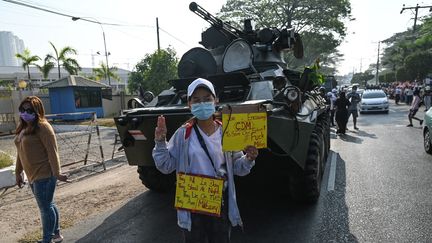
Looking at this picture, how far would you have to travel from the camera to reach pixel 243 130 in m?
2.62

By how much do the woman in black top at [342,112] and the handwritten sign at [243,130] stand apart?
10681mm

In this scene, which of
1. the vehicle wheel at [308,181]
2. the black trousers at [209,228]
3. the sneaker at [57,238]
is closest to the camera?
the black trousers at [209,228]

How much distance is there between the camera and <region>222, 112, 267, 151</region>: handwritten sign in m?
2.59

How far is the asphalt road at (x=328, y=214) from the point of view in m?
4.26

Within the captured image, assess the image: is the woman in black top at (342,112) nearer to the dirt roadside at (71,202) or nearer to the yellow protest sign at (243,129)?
the dirt roadside at (71,202)

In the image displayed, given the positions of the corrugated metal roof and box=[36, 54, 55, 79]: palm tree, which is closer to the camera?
the corrugated metal roof

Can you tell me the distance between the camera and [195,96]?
2.74 m

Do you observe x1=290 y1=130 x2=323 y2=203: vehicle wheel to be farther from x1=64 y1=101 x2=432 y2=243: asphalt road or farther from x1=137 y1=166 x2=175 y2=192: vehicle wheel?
x1=137 y1=166 x2=175 y2=192: vehicle wheel

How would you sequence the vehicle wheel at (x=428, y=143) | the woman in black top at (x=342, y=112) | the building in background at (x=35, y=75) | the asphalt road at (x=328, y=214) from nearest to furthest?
the asphalt road at (x=328, y=214) < the vehicle wheel at (x=428, y=143) < the woman in black top at (x=342, y=112) < the building in background at (x=35, y=75)

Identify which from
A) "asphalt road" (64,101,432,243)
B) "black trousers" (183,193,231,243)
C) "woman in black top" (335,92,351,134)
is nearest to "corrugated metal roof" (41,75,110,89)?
"woman in black top" (335,92,351,134)

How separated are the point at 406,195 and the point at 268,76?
265 cm

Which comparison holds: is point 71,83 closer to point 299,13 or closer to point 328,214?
point 299,13

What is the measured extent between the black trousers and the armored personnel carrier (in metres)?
1.19

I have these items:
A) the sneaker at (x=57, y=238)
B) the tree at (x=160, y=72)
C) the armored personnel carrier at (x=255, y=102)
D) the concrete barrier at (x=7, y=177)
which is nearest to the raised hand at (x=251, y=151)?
the armored personnel carrier at (x=255, y=102)
